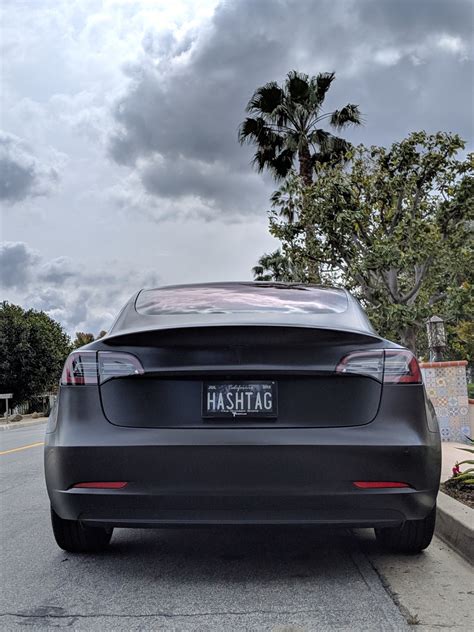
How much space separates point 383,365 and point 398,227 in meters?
15.7

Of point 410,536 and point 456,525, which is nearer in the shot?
point 410,536

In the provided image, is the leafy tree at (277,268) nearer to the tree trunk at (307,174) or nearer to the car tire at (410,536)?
the tree trunk at (307,174)

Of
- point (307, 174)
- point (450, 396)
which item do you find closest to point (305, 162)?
point (307, 174)

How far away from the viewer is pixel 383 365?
146 inches

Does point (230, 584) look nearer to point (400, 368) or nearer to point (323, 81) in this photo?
point (400, 368)

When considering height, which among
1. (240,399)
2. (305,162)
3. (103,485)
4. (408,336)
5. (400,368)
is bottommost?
(103,485)

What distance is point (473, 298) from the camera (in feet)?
60.2

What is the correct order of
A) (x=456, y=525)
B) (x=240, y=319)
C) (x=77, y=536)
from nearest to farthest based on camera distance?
(x=240, y=319) < (x=77, y=536) < (x=456, y=525)

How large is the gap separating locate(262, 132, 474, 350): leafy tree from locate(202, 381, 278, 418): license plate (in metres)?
14.8

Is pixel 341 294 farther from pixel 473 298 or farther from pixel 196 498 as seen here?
pixel 473 298

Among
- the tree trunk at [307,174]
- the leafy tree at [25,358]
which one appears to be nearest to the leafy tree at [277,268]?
the tree trunk at [307,174]

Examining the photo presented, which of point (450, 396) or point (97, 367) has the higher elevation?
point (97, 367)

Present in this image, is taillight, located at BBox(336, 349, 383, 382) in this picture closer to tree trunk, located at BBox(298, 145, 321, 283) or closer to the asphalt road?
the asphalt road

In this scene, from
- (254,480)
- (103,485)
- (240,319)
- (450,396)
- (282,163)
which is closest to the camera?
(254,480)
